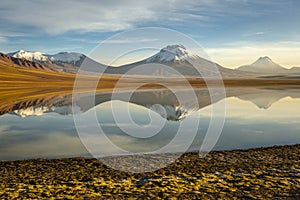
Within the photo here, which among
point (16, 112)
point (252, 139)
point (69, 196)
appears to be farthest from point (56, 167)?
point (16, 112)

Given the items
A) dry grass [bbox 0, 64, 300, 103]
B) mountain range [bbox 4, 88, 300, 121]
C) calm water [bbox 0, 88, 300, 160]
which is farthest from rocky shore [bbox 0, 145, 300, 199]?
dry grass [bbox 0, 64, 300, 103]

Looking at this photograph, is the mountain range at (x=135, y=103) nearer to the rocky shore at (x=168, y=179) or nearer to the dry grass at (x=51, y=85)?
the dry grass at (x=51, y=85)

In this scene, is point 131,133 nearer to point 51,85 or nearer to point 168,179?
point 168,179

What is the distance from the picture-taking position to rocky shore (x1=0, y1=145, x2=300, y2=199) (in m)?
10.5

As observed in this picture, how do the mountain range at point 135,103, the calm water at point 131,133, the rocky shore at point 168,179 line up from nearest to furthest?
the rocky shore at point 168,179
the calm water at point 131,133
the mountain range at point 135,103

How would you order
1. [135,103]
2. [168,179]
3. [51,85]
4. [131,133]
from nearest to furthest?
[168,179]
[131,133]
[135,103]
[51,85]

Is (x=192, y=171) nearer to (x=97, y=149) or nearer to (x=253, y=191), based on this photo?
(x=253, y=191)

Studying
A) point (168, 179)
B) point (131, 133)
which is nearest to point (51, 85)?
point (131, 133)

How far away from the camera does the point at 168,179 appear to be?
39.3ft

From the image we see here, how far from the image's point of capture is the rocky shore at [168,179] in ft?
34.3

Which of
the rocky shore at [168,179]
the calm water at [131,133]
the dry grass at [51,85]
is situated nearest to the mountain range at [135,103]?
the calm water at [131,133]

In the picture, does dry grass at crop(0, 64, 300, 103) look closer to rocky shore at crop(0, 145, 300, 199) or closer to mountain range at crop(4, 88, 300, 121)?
mountain range at crop(4, 88, 300, 121)

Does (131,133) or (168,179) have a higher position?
(131,133)

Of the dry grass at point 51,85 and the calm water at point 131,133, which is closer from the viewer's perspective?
the calm water at point 131,133
